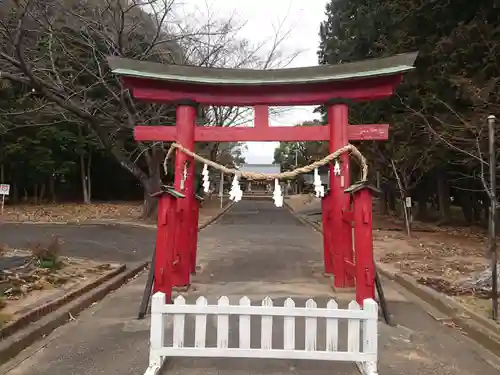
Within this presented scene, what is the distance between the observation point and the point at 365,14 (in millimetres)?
19547

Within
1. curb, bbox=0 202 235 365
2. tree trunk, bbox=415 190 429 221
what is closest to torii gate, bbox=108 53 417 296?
curb, bbox=0 202 235 365

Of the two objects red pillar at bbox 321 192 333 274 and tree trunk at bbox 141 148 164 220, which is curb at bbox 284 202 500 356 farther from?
tree trunk at bbox 141 148 164 220

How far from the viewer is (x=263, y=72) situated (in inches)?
335

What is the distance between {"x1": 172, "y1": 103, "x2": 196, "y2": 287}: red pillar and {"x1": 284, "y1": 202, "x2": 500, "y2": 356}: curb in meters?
4.30

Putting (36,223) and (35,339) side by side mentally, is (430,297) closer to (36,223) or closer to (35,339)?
(35,339)

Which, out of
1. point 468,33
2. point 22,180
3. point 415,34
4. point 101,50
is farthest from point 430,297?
point 22,180


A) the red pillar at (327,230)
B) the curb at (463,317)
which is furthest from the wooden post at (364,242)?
the red pillar at (327,230)

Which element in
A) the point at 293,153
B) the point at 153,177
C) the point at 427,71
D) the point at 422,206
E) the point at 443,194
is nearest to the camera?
the point at 427,71

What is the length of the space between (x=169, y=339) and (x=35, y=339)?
5.36 feet

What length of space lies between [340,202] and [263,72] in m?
2.82

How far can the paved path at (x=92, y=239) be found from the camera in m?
12.5

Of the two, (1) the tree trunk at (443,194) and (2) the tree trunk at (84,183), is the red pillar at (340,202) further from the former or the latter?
(2) the tree trunk at (84,183)

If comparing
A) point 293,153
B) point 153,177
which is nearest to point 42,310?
point 153,177

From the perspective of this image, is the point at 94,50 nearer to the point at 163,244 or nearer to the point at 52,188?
the point at 163,244
